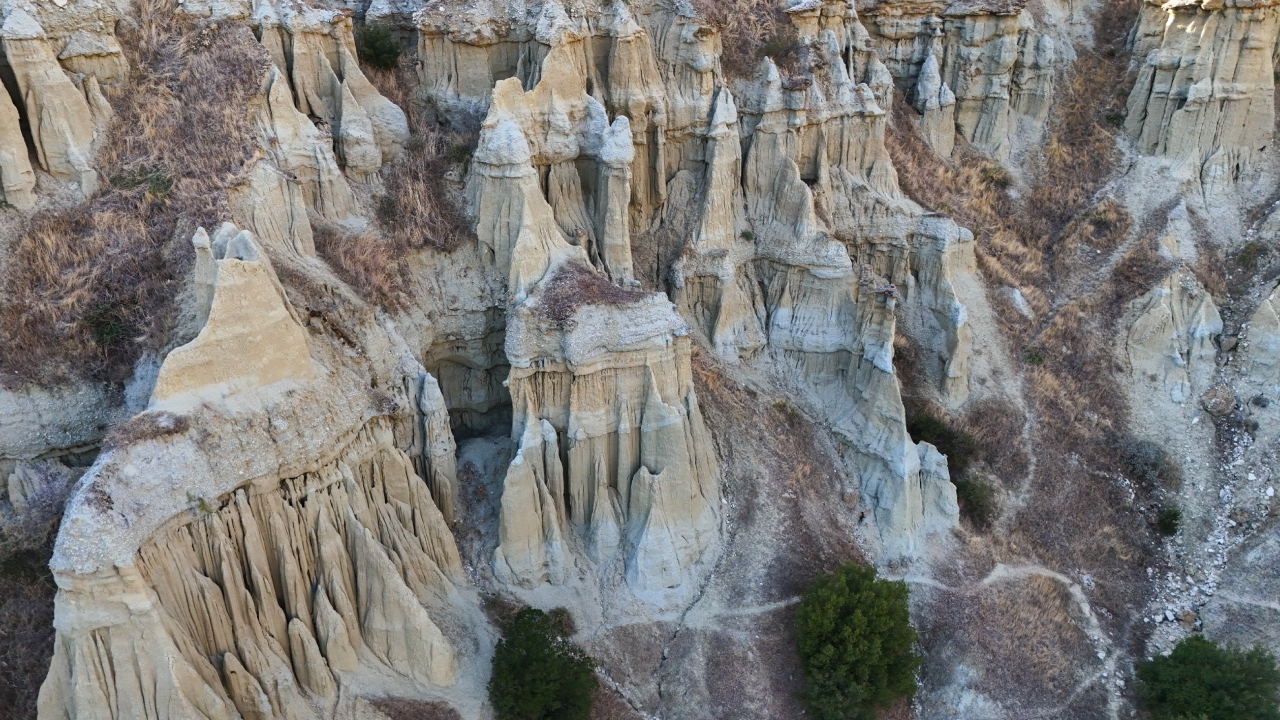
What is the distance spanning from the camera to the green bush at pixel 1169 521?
31422mm

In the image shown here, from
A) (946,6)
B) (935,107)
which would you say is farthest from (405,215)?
(946,6)

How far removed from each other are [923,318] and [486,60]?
1843 cm

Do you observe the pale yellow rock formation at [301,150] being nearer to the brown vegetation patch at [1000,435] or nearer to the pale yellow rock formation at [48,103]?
the pale yellow rock formation at [48,103]

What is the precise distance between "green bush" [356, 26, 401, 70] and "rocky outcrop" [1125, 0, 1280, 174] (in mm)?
31462

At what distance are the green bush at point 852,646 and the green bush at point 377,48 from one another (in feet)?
69.0

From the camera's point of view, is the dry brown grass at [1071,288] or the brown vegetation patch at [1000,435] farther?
the brown vegetation patch at [1000,435]

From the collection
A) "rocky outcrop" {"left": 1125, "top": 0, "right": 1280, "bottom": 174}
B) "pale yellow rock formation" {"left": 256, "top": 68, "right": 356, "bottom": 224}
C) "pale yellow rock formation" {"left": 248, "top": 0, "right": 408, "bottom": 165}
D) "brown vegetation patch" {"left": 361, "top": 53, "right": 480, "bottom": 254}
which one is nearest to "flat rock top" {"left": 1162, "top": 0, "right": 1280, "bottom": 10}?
"rocky outcrop" {"left": 1125, "top": 0, "right": 1280, "bottom": 174}

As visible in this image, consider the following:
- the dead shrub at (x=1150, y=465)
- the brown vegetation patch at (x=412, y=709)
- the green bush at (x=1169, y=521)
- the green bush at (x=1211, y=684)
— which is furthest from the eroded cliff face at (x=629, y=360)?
the green bush at (x=1211, y=684)

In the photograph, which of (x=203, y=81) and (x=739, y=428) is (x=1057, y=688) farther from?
(x=203, y=81)

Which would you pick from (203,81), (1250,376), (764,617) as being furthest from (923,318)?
(203,81)

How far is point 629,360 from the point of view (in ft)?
81.5

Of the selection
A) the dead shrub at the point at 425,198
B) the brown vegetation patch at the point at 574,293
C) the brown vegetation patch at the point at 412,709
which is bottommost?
the brown vegetation patch at the point at 412,709

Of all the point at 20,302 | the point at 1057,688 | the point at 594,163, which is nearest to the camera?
the point at 20,302

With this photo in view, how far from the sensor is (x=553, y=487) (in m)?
25.0
